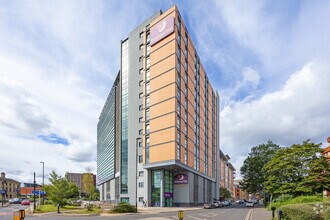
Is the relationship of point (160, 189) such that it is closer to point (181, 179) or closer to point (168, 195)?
point (168, 195)

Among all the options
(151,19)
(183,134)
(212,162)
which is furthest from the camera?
(212,162)

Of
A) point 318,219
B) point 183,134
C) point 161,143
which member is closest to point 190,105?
point 183,134

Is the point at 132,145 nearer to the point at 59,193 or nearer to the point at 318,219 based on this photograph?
Answer: the point at 59,193

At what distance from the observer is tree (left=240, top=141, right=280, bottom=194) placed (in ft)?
248

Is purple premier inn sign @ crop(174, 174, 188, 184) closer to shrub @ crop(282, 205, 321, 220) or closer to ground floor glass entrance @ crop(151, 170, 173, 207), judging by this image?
ground floor glass entrance @ crop(151, 170, 173, 207)

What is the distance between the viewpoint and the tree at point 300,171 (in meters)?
33.1

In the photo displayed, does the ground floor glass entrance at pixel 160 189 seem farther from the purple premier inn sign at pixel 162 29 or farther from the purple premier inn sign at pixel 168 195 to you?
the purple premier inn sign at pixel 162 29

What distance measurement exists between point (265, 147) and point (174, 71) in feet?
119

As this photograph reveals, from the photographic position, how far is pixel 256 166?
76250mm

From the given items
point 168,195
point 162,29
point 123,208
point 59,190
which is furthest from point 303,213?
point 162,29

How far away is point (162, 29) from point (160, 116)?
17.1 metres

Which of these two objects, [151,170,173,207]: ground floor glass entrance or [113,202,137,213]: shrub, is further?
[151,170,173,207]: ground floor glass entrance

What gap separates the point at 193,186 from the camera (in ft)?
220

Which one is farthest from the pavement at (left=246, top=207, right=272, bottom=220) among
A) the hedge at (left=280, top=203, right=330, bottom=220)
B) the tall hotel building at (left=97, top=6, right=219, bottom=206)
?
the tall hotel building at (left=97, top=6, right=219, bottom=206)
